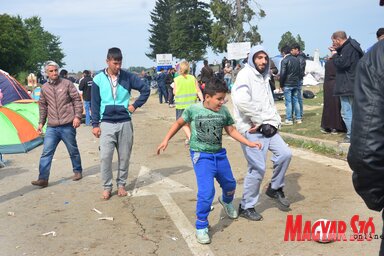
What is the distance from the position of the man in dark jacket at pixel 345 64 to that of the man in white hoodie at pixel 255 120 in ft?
11.8

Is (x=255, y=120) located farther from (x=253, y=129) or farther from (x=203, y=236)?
(x=203, y=236)

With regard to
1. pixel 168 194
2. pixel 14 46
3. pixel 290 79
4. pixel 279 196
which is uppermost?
pixel 14 46

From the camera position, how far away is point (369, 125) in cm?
187

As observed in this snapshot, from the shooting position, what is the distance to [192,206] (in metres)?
5.54

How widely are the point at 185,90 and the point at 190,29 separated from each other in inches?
2055

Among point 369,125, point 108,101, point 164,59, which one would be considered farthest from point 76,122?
point 164,59

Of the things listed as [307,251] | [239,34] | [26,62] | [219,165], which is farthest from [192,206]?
[26,62]

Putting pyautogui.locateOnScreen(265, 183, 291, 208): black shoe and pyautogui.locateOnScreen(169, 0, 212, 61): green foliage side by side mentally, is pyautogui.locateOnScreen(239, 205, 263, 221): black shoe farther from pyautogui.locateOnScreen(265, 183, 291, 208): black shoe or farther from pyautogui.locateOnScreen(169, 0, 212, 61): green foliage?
pyautogui.locateOnScreen(169, 0, 212, 61): green foliage

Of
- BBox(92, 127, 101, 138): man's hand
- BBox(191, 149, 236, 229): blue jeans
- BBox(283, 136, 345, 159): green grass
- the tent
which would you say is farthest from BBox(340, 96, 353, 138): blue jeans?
the tent

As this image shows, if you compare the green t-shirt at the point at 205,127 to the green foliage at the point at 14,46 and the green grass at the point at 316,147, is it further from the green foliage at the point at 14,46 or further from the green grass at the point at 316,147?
the green foliage at the point at 14,46

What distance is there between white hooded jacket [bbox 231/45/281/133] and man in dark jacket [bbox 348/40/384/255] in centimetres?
280

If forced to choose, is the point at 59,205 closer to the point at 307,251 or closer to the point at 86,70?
the point at 307,251

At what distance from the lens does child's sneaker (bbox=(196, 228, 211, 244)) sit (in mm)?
4297

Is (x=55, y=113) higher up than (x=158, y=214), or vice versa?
(x=55, y=113)
